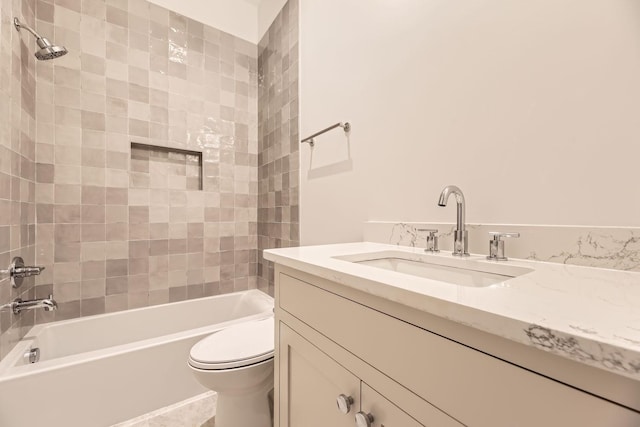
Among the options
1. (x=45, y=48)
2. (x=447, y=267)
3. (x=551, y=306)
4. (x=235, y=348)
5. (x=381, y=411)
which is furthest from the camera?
(x=45, y=48)

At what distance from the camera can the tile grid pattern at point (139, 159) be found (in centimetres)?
161

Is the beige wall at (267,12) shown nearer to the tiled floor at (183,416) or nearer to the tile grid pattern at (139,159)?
the tile grid pattern at (139,159)

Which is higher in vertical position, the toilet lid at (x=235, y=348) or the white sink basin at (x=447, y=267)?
the white sink basin at (x=447, y=267)

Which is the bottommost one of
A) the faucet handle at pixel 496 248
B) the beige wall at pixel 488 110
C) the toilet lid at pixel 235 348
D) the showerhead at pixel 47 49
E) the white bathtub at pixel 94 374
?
the white bathtub at pixel 94 374

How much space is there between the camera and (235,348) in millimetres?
1128

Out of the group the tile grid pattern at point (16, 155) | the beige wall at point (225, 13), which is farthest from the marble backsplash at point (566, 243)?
the beige wall at point (225, 13)

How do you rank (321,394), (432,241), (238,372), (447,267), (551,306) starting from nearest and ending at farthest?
(551,306)
(321,394)
(447,267)
(432,241)
(238,372)

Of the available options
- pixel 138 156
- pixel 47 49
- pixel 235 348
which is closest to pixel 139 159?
pixel 138 156

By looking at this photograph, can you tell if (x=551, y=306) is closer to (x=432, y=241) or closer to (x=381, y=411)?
(x=381, y=411)

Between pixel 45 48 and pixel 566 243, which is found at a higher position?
pixel 45 48

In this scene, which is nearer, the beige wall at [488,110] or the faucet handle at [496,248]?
the beige wall at [488,110]

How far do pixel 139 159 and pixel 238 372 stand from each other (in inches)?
63.9

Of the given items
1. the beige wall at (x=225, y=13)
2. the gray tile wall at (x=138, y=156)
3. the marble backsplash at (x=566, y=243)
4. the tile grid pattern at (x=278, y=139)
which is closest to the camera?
the marble backsplash at (x=566, y=243)

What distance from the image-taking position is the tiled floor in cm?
125
